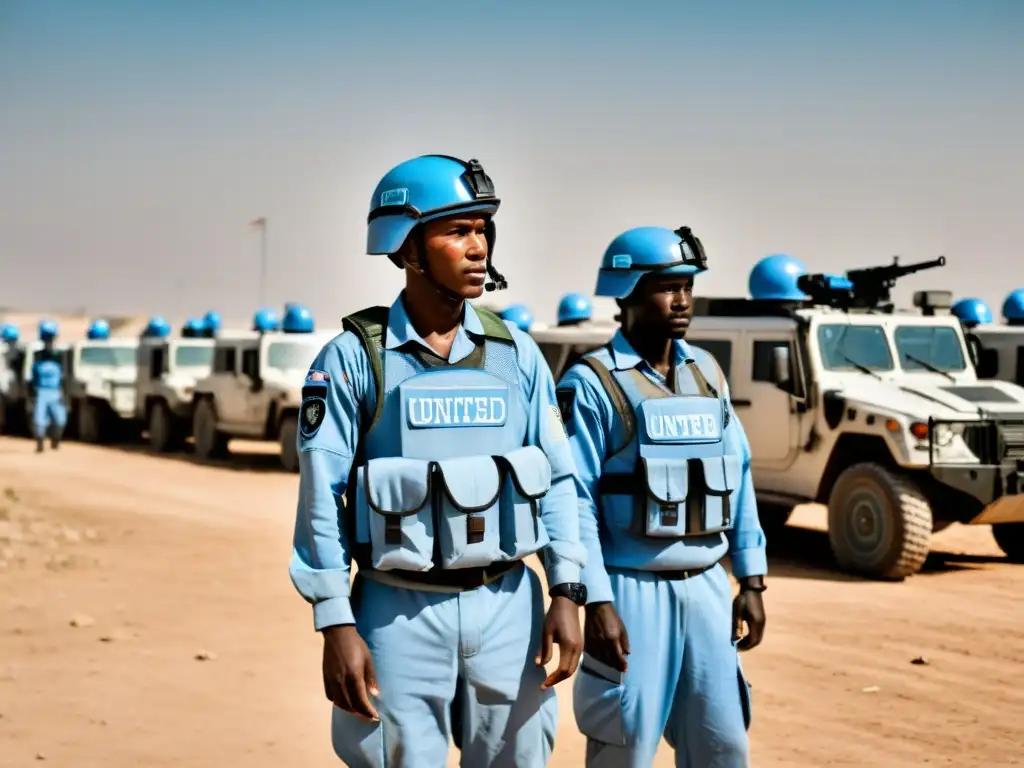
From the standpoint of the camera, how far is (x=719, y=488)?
400 cm

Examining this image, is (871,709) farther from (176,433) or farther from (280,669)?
(176,433)

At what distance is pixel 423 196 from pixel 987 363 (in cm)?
1015

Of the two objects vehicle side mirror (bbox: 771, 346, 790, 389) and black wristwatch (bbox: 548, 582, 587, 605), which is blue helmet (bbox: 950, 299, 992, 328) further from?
black wristwatch (bbox: 548, 582, 587, 605)

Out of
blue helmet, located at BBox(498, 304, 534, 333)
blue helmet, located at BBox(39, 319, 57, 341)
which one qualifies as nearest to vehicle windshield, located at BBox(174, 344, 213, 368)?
blue helmet, located at BBox(39, 319, 57, 341)

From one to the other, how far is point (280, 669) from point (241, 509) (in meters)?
7.08

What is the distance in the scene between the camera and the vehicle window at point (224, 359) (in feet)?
64.2

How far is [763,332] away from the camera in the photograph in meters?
10.5

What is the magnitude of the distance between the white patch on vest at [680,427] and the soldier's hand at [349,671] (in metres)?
1.31

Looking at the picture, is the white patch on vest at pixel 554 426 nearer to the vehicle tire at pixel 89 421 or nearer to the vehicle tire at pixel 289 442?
the vehicle tire at pixel 289 442

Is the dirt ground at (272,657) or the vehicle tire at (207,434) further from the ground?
the vehicle tire at (207,434)

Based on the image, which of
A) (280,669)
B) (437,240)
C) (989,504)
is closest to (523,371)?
(437,240)

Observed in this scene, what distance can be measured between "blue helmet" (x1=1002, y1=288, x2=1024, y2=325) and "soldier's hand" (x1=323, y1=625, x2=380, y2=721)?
47.7 feet

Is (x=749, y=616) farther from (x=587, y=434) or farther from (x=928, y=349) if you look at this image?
(x=928, y=349)

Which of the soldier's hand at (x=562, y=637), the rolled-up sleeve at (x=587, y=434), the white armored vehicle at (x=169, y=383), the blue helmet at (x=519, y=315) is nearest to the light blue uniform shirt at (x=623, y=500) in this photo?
the rolled-up sleeve at (x=587, y=434)
